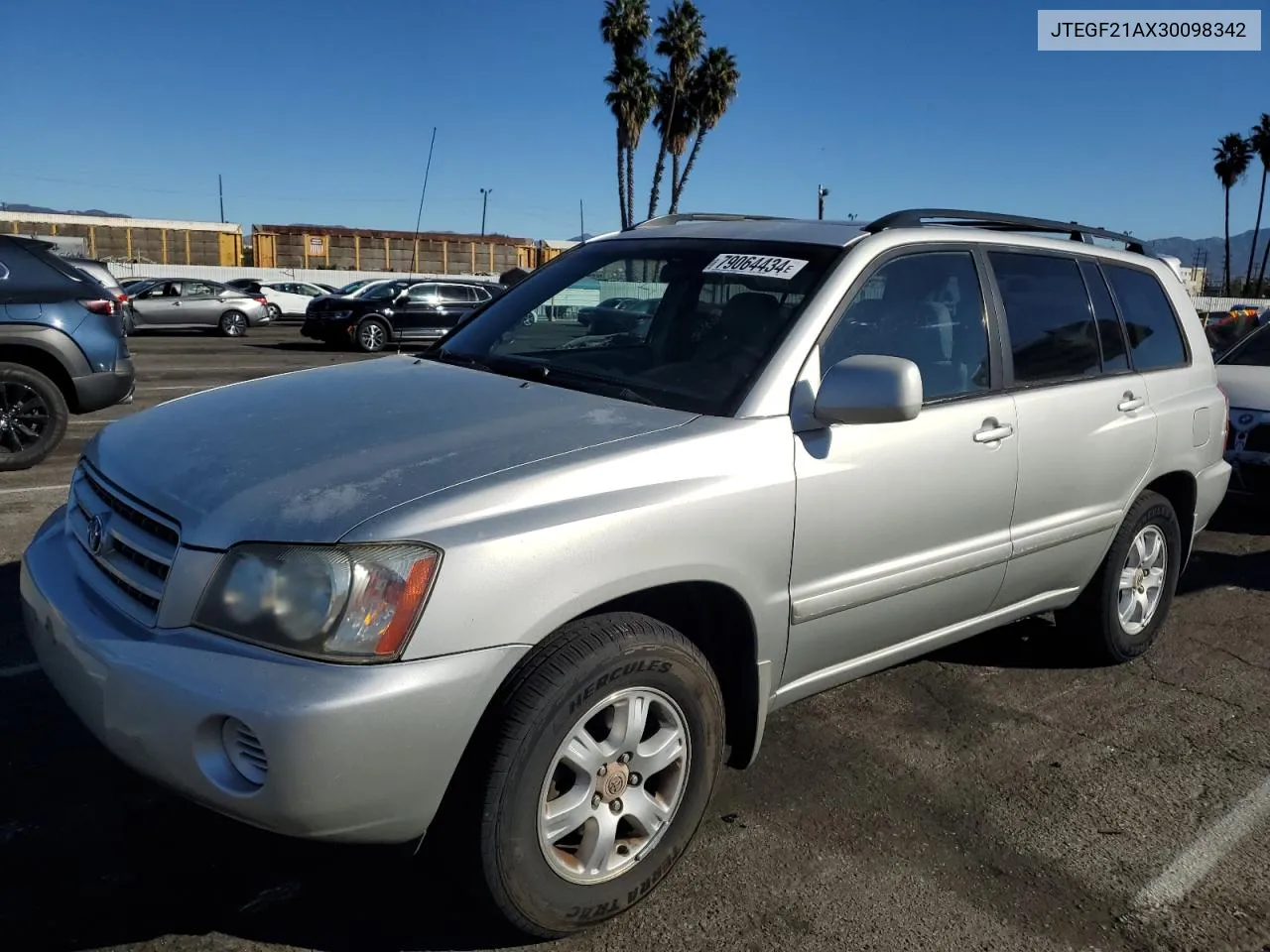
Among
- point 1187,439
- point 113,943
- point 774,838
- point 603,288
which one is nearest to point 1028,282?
point 1187,439

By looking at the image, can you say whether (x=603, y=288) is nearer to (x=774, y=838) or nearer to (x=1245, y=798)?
(x=774, y=838)

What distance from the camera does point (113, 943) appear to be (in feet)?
8.32

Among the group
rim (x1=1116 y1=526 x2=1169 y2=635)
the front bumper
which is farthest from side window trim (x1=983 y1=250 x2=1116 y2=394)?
the front bumper

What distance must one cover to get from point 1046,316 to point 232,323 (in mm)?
25802

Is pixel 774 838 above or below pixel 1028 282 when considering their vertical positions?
below

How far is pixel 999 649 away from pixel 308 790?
11.5 feet

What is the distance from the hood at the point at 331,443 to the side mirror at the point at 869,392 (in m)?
0.40

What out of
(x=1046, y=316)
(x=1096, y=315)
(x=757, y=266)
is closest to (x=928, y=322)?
(x=757, y=266)

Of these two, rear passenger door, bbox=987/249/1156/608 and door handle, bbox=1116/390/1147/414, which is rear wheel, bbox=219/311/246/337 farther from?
door handle, bbox=1116/390/1147/414

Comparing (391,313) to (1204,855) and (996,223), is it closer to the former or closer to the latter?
(996,223)

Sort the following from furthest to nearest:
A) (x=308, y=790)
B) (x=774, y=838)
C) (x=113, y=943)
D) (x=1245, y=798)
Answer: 1. (x=1245, y=798)
2. (x=774, y=838)
3. (x=113, y=943)
4. (x=308, y=790)

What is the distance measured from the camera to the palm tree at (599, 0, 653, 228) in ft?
122

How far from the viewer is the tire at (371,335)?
2217 cm

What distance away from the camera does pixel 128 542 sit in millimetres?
2598
